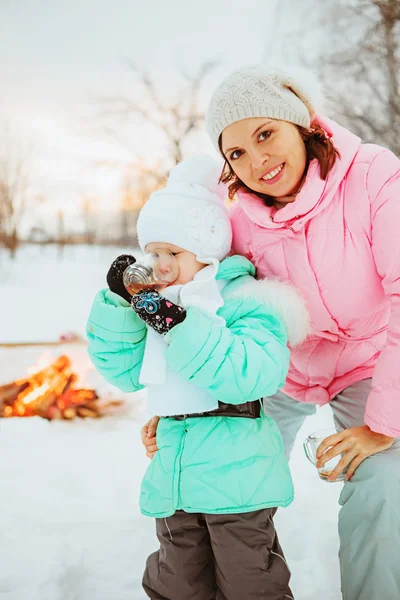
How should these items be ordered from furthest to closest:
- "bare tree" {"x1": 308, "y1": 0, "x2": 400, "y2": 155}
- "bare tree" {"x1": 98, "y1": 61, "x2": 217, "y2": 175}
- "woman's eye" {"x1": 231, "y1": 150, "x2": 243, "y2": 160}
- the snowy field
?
"bare tree" {"x1": 98, "y1": 61, "x2": 217, "y2": 175} → "bare tree" {"x1": 308, "y1": 0, "x2": 400, "y2": 155} → the snowy field → "woman's eye" {"x1": 231, "y1": 150, "x2": 243, "y2": 160}

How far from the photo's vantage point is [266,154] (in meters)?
1.32

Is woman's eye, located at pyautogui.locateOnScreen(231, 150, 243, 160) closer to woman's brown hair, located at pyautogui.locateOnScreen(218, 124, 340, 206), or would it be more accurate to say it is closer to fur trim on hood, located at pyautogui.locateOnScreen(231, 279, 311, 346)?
woman's brown hair, located at pyautogui.locateOnScreen(218, 124, 340, 206)

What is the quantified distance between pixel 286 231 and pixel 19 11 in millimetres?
6116

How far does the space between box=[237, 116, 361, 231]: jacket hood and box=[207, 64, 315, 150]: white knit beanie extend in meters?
0.11

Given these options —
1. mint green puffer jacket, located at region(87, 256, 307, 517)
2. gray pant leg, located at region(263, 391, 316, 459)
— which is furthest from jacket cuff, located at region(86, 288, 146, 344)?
gray pant leg, located at region(263, 391, 316, 459)

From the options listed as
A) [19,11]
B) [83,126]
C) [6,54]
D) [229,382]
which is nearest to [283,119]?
[229,382]

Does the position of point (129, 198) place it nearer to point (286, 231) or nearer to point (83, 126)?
point (83, 126)

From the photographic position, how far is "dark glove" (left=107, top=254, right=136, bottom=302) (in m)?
1.32

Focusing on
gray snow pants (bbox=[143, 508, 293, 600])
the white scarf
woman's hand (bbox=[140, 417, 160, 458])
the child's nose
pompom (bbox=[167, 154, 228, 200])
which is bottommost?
gray snow pants (bbox=[143, 508, 293, 600])

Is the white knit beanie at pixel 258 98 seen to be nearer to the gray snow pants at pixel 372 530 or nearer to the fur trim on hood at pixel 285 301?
the fur trim on hood at pixel 285 301

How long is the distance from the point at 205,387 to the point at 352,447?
43 centimetres

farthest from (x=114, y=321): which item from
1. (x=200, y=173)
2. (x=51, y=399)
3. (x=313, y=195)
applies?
(x=51, y=399)

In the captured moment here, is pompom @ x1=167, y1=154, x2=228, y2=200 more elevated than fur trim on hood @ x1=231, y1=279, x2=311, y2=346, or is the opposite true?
pompom @ x1=167, y1=154, x2=228, y2=200

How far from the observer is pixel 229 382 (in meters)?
1.16
